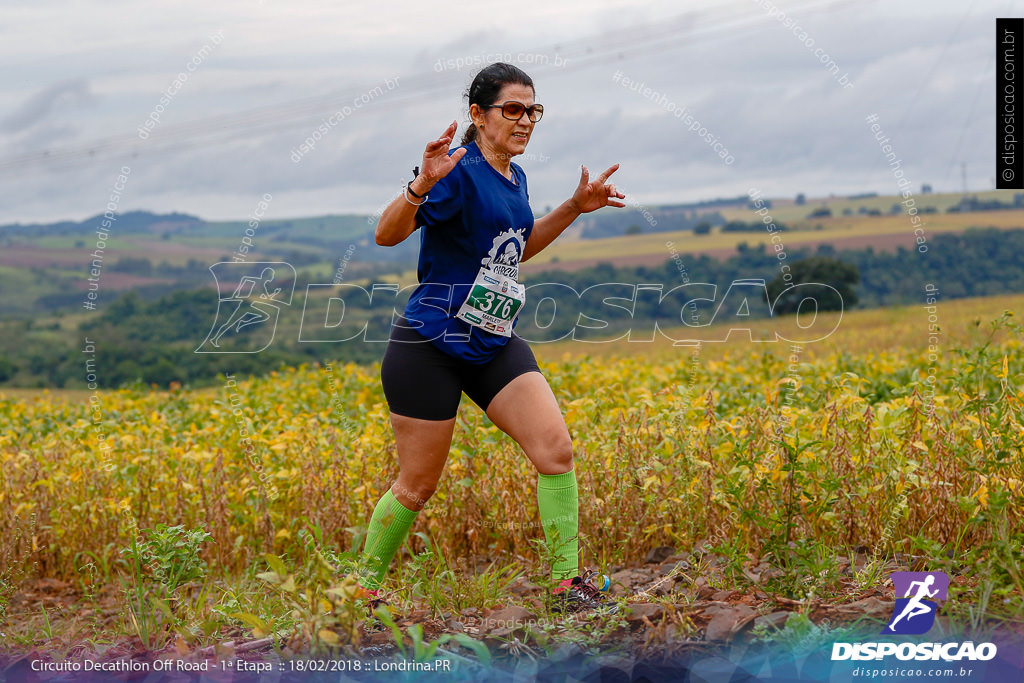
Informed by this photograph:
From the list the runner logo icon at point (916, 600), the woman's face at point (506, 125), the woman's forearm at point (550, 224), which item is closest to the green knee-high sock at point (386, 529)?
the woman's forearm at point (550, 224)

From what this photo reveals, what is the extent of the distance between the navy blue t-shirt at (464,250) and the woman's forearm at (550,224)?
0.31 metres

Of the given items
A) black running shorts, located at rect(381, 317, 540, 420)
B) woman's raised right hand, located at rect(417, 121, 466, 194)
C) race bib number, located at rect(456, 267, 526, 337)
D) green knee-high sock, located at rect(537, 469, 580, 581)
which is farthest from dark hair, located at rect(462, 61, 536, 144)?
green knee-high sock, located at rect(537, 469, 580, 581)

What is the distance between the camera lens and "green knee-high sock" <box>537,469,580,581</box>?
3.74 m

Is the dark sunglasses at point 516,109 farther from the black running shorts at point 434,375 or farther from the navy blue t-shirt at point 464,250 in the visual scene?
the black running shorts at point 434,375

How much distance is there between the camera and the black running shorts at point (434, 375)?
12.3 feet

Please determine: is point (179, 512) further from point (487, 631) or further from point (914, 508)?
point (914, 508)

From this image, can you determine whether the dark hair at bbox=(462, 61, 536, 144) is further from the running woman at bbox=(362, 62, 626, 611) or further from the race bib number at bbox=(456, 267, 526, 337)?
the race bib number at bbox=(456, 267, 526, 337)

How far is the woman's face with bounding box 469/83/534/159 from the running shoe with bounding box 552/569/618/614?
167 centimetres

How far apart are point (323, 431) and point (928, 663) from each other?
155 inches

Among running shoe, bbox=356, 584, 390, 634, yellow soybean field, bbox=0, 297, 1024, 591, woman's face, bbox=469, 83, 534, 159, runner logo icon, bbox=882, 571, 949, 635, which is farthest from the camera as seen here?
yellow soybean field, bbox=0, 297, 1024, 591

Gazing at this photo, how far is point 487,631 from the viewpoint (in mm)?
3592

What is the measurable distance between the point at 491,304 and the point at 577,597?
45.3 inches

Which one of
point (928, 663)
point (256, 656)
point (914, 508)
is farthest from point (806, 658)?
point (256, 656)

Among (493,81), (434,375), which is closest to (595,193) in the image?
(493,81)
